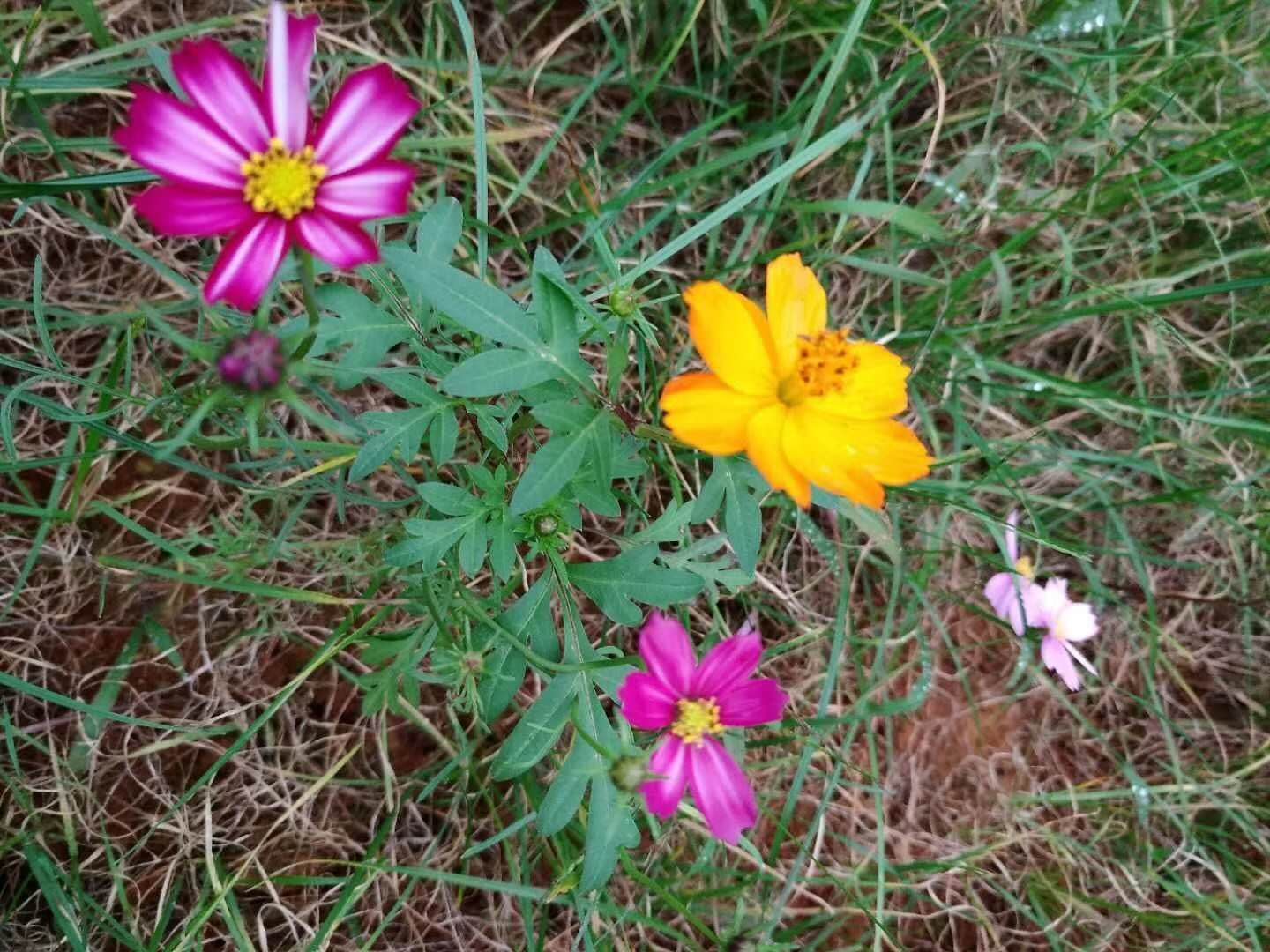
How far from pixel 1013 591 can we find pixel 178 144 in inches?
A: 71.0

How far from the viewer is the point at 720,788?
4.56ft

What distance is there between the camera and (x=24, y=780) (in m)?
1.86

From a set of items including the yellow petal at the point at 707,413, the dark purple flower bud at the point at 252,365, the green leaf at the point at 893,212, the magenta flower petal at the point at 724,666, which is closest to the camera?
the dark purple flower bud at the point at 252,365

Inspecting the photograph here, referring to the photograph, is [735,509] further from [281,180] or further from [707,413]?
[281,180]

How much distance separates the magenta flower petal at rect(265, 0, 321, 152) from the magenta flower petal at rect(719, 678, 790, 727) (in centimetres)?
90

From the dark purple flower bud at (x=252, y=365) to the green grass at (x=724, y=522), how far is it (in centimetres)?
50

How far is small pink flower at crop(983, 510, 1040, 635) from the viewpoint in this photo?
7.08ft

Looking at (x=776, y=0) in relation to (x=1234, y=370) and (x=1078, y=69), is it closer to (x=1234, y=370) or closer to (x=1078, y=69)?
(x=1078, y=69)

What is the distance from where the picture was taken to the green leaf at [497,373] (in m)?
1.28

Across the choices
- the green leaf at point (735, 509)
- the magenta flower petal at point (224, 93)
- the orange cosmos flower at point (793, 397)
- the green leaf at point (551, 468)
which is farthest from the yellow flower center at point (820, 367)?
the magenta flower petal at point (224, 93)

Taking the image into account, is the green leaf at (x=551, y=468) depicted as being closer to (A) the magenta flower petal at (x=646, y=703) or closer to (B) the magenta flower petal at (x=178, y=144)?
(A) the magenta flower petal at (x=646, y=703)

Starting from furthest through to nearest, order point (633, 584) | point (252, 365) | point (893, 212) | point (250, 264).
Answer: point (893, 212), point (633, 584), point (250, 264), point (252, 365)

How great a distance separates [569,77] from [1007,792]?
1916 mm

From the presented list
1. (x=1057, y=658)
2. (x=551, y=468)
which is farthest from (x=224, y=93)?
(x=1057, y=658)
